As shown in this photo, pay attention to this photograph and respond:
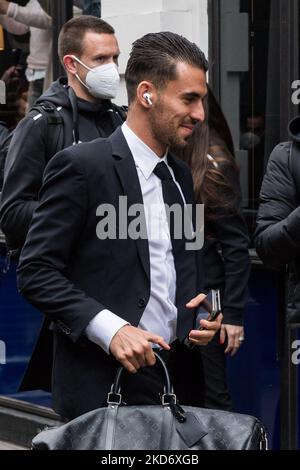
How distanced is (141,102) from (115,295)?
595 mm

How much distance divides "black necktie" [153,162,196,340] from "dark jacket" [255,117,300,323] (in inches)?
36.6

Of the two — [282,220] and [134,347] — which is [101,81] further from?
[134,347]

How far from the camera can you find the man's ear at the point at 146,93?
12.5ft

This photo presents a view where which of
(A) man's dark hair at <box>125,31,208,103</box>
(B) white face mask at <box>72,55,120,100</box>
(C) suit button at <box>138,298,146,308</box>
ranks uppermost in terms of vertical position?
(A) man's dark hair at <box>125,31,208,103</box>

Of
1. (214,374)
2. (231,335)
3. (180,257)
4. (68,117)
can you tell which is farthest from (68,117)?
(180,257)

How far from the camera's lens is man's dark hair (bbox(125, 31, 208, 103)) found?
12.4ft

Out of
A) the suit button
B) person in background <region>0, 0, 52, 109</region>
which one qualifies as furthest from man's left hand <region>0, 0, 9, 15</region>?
the suit button

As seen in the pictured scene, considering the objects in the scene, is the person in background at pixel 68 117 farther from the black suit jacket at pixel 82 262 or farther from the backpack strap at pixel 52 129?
the black suit jacket at pixel 82 262

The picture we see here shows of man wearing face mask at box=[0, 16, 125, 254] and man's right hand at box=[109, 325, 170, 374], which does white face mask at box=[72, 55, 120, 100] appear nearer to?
man wearing face mask at box=[0, 16, 125, 254]

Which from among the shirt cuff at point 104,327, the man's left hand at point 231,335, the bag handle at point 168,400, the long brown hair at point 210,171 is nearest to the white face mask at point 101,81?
the long brown hair at point 210,171

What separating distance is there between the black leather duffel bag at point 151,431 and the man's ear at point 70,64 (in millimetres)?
2487

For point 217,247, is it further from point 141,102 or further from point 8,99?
point 8,99

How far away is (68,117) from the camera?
527 centimetres

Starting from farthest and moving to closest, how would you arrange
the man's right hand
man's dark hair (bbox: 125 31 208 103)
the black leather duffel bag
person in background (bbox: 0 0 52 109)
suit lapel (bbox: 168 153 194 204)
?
person in background (bbox: 0 0 52 109) → suit lapel (bbox: 168 153 194 204) → man's dark hair (bbox: 125 31 208 103) → the man's right hand → the black leather duffel bag
